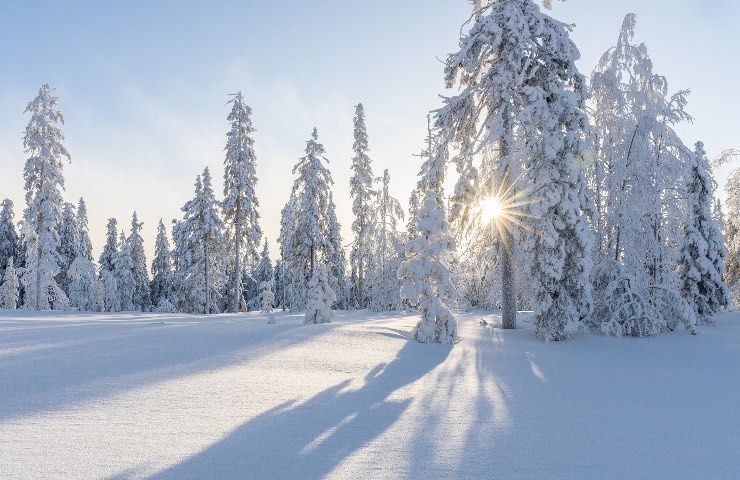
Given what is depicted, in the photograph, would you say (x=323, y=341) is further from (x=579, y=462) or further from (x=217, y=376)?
(x=579, y=462)

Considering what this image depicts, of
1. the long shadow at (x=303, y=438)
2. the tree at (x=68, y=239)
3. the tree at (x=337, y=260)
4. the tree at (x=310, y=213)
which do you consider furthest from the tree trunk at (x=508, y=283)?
the tree at (x=68, y=239)

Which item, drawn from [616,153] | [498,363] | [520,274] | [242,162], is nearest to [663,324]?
[520,274]

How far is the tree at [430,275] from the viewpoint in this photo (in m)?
13.4

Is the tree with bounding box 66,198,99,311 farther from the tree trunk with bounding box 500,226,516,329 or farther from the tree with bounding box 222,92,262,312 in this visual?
the tree trunk with bounding box 500,226,516,329

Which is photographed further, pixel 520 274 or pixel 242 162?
pixel 242 162

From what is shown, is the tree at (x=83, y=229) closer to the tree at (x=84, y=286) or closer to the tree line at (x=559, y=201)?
the tree at (x=84, y=286)

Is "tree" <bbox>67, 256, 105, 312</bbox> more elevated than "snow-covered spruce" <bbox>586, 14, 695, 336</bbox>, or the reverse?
"snow-covered spruce" <bbox>586, 14, 695, 336</bbox>

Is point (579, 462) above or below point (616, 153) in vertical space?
below

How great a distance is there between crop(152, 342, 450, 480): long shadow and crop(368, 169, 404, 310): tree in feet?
103

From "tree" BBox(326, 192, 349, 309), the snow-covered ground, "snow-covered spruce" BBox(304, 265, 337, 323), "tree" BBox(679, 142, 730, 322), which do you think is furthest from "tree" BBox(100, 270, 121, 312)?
"tree" BBox(679, 142, 730, 322)

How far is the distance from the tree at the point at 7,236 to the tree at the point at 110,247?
10.7m

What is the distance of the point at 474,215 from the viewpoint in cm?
1789

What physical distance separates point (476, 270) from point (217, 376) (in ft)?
48.1

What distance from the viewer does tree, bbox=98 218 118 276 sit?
61.4 m
